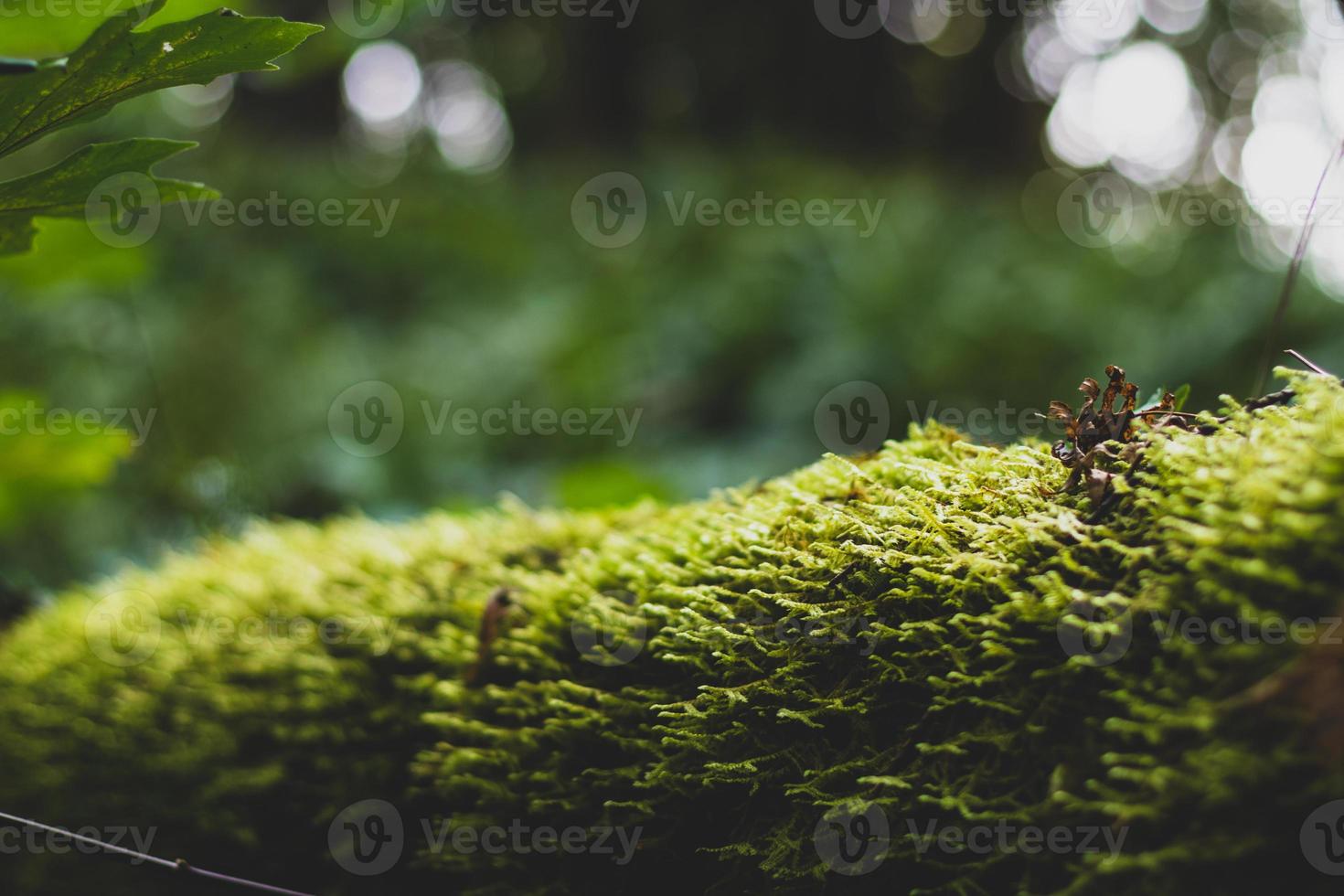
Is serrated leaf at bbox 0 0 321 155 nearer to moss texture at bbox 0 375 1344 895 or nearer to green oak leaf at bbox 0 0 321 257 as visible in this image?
green oak leaf at bbox 0 0 321 257

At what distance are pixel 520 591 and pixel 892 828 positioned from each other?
71 centimetres

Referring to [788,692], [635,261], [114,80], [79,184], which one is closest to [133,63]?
[114,80]

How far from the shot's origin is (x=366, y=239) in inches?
291

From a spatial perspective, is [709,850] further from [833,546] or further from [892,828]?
[833,546]

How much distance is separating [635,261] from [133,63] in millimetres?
5918

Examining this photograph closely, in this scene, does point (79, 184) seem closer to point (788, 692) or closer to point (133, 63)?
point (133, 63)

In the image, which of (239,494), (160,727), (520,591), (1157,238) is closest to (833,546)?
(520,591)

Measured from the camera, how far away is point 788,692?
940mm

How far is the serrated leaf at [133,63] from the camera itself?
970mm

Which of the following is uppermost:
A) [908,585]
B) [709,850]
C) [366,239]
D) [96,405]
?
[366,239]

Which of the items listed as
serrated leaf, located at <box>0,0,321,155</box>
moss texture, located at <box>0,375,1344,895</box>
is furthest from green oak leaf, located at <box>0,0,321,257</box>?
moss texture, located at <box>0,375,1344,895</box>

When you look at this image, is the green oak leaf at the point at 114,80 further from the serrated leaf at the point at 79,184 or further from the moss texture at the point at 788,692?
the moss texture at the point at 788,692

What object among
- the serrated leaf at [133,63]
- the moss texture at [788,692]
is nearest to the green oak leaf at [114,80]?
the serrated leaf at [133,63]

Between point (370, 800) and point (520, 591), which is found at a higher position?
point (520, 591)
